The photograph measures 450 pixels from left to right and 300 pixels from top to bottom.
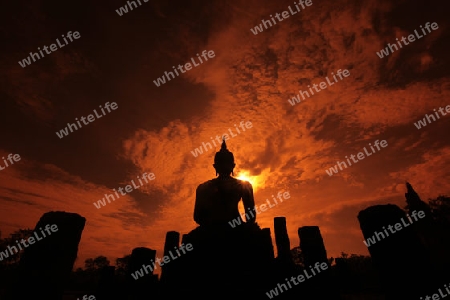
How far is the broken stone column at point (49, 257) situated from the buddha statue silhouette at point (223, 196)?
6367mm

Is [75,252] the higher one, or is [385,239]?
[75,252]

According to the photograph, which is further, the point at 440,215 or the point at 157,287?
the point at 440,215

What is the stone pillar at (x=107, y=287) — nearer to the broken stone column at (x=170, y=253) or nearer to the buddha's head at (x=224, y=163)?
the broken stone column at (x=170, y=253)

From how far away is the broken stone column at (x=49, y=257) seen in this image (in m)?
2.98

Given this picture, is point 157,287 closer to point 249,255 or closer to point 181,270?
point 181,270

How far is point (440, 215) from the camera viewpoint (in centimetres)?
3731

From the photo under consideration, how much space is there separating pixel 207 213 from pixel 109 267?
4.22 m

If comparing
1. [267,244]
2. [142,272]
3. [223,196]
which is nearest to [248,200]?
[223,196]

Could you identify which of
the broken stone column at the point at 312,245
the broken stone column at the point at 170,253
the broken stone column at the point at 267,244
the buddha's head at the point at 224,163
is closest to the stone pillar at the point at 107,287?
the broken stone column at the point at 170,253

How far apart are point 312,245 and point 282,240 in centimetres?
174

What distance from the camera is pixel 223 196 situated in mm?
10531

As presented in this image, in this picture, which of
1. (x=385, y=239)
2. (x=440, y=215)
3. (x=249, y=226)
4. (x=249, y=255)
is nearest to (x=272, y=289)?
(x=249, y=255)

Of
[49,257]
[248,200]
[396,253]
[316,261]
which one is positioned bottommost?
[316,261]

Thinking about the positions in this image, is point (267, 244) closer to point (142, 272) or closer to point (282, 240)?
point (282, 240)
